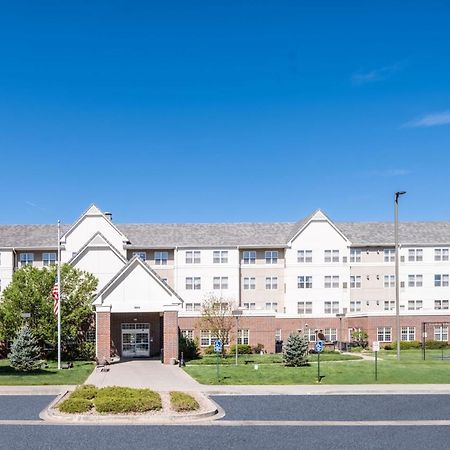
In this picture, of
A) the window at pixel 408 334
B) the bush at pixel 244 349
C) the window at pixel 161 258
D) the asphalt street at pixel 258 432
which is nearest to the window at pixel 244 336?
the bush at pixel 244 349

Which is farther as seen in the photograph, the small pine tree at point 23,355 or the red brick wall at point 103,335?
the red brick wall at point 103,335

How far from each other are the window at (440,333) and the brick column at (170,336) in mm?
28740

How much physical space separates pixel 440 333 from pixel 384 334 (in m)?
5.45

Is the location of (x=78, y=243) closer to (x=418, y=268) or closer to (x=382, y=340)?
(x=382, y=340)

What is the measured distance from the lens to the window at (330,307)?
65.8m

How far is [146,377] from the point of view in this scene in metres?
34.9

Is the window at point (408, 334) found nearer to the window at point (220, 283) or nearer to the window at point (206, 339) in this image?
the window at point (220, 283)

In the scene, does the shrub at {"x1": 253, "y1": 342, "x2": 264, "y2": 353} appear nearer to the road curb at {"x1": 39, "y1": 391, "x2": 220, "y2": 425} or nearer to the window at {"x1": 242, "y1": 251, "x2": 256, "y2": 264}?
the window at {"x1": 242, "y1": 251, "x2": 256, "y2": 264}

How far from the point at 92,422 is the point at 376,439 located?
27.9 feet

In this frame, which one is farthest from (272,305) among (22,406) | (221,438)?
(221,438)

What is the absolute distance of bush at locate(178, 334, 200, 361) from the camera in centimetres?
4987

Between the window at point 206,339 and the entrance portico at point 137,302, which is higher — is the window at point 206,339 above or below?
below

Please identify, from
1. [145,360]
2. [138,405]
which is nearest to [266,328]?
[145,360]

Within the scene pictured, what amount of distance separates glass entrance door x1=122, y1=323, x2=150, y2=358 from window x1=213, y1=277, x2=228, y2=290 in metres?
14.6
